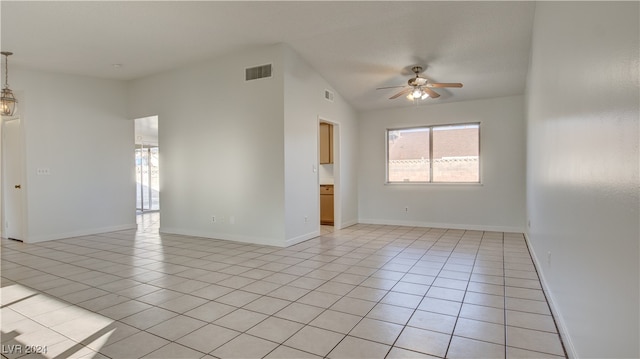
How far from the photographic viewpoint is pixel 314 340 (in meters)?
2.24

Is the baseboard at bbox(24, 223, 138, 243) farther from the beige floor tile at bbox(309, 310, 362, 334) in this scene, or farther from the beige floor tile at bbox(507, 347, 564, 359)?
the beige floor tile at bbox(507, 347, 564, 359)

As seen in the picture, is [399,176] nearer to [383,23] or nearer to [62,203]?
[383,23]

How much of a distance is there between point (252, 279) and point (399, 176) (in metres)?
4.69

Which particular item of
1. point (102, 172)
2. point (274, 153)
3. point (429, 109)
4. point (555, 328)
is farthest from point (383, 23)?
point (102, 172)

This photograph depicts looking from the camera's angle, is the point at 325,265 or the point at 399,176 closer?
the point at 325,265

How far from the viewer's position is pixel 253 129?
535 centimetres

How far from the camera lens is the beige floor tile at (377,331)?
2254 mm

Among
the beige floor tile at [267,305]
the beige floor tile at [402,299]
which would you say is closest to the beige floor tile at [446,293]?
the beige floor tile at [402,299]

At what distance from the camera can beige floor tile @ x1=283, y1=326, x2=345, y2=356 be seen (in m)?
2.12

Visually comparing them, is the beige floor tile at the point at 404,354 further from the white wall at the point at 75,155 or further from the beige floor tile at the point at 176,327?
the white wall at the point at 75,155

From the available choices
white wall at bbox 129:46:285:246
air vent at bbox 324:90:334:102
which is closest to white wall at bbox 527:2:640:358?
white wall at bbox 129:46:285:246

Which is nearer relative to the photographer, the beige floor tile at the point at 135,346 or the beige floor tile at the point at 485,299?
the beige floor tile at the point at 135,346

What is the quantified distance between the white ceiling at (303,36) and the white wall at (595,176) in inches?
→ 64.8

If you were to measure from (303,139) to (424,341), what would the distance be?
3871 mm
